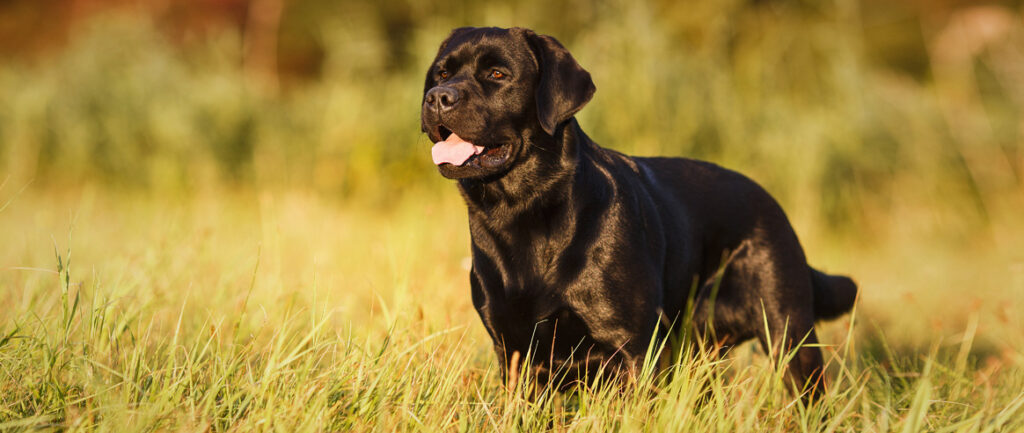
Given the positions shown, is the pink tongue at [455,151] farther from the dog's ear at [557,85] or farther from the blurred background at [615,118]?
the blurred background at [615,118]

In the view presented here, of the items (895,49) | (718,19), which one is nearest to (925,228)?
(718,19)

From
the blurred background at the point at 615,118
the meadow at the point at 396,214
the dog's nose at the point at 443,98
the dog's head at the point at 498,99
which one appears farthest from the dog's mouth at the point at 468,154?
the blurred background at the point at 615,118

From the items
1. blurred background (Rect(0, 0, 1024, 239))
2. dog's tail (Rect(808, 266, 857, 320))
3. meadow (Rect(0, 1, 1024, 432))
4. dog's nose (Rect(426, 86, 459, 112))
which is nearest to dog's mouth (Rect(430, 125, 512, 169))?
dog's nose (Rect(426, 86, 459, 112))

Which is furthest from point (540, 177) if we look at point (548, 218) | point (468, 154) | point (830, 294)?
point (830, 294)

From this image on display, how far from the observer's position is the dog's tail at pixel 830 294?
3498 mm

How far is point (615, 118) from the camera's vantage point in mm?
6785

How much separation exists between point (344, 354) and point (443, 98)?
36.7 inches

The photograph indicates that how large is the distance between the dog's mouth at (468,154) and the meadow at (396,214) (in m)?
0.58

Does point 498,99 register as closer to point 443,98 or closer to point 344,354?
point 443,98

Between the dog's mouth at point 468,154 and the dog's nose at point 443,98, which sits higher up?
the dog's nose at point 443,98

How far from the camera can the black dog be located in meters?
2.73

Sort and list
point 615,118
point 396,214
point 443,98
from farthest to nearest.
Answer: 1. point 396,214
2. point 615,118
3. point 443,98

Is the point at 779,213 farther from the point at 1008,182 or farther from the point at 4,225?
the point at 1008,182

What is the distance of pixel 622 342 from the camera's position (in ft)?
8.90
